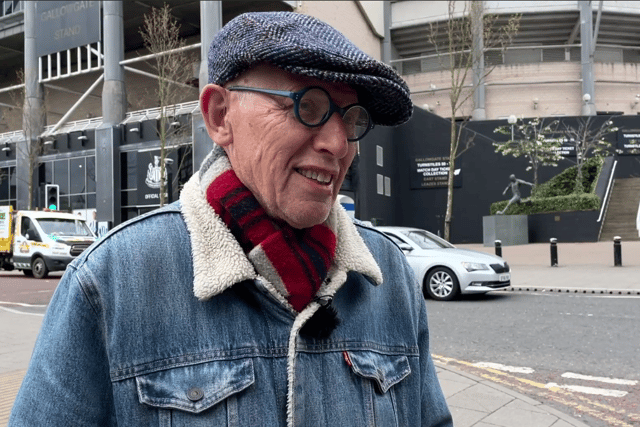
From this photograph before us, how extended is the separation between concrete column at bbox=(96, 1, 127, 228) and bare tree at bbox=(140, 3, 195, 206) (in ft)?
10.7

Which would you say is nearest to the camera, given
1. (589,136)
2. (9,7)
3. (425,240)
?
(425,240)

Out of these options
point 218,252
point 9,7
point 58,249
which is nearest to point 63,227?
point 58,249

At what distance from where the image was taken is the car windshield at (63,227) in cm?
1864

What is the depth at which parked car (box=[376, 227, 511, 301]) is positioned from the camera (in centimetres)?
1095

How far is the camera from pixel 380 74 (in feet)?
4.30

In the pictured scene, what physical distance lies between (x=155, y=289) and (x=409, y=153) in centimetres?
3082

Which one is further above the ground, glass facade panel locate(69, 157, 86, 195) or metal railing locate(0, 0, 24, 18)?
metal railing locate(0, 0, 24, 18)

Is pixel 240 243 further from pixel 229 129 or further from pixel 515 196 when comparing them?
pixel 515 196

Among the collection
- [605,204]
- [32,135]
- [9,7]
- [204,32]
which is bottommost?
[605,204]

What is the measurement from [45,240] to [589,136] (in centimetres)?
2635

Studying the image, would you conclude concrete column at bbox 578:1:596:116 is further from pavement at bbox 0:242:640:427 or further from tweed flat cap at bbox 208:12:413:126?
tweed flat cap at bbox 208:12:413:126

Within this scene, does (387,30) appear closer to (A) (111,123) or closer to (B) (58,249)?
(A) (111,123)

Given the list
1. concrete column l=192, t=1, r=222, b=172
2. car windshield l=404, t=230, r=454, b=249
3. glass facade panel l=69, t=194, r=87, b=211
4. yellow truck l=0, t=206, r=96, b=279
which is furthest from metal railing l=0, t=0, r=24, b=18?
car windshield l=404, t=230, r=454, b=249

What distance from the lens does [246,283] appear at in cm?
129
